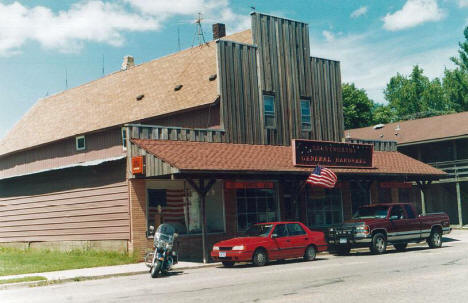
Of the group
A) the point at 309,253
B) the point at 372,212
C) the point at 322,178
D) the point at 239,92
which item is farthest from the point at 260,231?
the point at 239,92

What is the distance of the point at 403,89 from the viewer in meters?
76.8

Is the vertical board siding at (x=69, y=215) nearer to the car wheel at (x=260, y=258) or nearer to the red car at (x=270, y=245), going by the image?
the red car at (x=270, y=245)

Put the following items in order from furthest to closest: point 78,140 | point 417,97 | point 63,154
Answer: point 417,97, point 63,154, point 78,140

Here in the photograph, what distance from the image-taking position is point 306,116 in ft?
99.7

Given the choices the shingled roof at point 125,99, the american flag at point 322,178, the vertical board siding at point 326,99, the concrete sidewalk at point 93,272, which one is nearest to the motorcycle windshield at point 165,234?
the concrete sidewalk at point 93,272

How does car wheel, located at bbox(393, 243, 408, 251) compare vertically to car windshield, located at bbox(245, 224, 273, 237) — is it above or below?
below

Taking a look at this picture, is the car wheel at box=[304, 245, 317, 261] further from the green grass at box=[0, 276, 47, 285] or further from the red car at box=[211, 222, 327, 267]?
the green grass at box=[0, 276, 47, 285]

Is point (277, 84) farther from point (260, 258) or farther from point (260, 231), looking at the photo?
point (260, 258)

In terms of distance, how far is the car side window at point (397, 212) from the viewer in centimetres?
2348

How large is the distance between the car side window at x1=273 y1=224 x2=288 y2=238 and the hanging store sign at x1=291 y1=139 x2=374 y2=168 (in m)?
5.33

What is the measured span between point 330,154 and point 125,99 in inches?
474

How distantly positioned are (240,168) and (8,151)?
19950 mm

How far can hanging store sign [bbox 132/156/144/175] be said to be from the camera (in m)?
21.7

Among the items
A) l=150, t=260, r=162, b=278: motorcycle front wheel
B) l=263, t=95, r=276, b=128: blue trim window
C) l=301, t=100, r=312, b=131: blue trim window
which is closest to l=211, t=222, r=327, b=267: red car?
l=150, t=260, r=162, b=278: motorcycle front wheel
